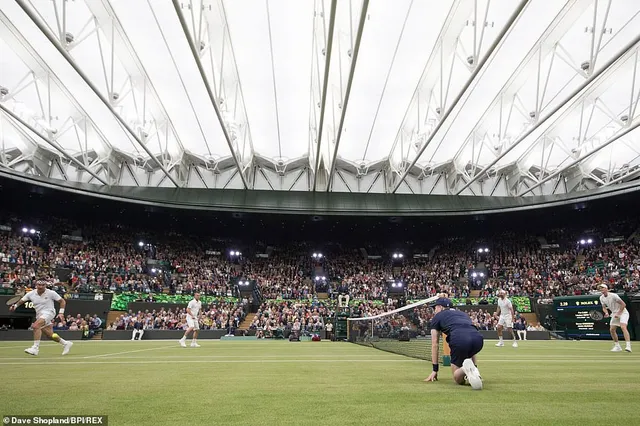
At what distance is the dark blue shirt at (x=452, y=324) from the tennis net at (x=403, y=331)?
2523 mm

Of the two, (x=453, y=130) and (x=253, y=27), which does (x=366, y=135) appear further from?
(x=253, y=27)

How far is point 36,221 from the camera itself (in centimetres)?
3544

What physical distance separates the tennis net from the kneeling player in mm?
2502

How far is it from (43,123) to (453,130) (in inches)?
1037

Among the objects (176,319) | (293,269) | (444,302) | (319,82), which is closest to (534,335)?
(319,82)

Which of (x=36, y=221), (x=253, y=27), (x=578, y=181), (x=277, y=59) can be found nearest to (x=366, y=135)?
(x=277, y=59)

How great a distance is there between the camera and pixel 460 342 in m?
5.05

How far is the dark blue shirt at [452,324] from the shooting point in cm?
523

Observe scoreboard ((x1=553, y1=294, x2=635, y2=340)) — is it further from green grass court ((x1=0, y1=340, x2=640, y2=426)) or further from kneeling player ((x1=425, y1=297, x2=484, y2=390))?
kneeling player ((x1=425, y1=297, x2=484, y2=390))

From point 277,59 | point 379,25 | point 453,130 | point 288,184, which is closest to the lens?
point 379,25

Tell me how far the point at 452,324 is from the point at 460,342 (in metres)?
0.33

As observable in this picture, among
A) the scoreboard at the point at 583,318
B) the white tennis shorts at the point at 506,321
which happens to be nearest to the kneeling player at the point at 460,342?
the white tennis shorts at the point at 506,321

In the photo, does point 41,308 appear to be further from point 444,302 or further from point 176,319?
point 176,319

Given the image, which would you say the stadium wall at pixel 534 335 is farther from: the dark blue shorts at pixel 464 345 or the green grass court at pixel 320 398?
the dark blue shorts at pixel 464 345
